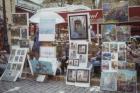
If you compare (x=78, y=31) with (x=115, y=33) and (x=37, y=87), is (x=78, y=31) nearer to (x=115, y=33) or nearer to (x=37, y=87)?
(x=115, y=33)

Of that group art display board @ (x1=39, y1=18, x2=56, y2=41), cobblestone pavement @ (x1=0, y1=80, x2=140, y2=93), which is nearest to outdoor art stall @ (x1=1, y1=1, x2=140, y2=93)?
art display board @ (x1=39, y1=18, x2=56, y2=41)

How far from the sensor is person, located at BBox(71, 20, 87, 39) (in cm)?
875

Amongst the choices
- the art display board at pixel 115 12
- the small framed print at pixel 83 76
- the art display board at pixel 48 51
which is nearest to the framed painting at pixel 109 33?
the art display board at pixel 115 12

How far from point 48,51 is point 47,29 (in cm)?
66

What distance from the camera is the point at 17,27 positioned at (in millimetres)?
9742

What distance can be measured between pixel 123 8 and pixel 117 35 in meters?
0.80

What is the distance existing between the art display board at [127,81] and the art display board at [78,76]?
0.96 metres

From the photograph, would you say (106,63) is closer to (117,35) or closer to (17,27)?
(117,35)

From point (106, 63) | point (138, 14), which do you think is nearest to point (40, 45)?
point (106, 63)

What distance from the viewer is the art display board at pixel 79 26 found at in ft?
28.5

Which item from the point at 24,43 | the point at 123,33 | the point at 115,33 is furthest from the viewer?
the point at 24,43

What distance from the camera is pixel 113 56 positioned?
8164 mm

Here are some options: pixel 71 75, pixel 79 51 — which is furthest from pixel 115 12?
pixel 71 75

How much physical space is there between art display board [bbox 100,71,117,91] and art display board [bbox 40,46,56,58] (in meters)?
1.79
